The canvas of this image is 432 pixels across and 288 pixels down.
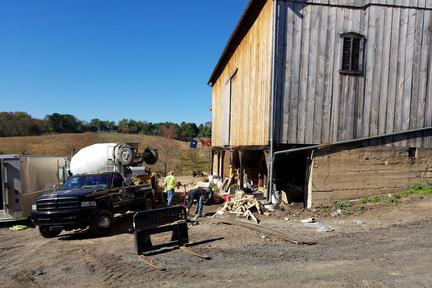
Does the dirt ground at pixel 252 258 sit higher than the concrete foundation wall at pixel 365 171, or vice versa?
the concrete foundation wall at pixel 365 171

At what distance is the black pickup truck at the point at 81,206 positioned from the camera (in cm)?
1112

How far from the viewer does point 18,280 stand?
7.43 m

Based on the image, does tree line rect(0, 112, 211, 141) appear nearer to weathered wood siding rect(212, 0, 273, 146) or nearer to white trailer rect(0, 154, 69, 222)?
weathered wood siding rect(212, 0, 273, 146)

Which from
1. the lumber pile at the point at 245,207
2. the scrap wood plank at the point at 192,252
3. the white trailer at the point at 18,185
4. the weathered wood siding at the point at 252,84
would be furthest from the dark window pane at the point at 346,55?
the white trailer at the point at 18,185

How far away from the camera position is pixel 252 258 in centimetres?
792

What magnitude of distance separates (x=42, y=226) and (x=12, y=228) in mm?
3198

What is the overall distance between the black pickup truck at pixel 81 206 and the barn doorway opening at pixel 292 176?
596 cm

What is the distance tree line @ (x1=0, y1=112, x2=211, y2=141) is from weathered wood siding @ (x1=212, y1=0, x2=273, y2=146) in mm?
40463

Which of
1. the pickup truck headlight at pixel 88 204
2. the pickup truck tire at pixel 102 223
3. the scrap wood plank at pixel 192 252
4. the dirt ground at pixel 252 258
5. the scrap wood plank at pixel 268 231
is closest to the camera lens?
the dirt ground at pixel 252 258

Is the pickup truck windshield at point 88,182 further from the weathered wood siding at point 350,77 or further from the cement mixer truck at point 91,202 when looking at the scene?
the weathered wood siding at point 350,77

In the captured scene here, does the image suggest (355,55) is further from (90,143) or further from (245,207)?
(90,143)

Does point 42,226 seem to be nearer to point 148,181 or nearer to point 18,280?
point 18,280

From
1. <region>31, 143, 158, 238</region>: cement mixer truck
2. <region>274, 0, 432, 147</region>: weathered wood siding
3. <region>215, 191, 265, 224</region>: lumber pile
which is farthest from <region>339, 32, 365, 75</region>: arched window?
<region>31, 143, 158, 238</region>: cement mixer truck

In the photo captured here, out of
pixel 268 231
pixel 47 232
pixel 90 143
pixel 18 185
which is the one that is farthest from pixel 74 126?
pixel 268 231
